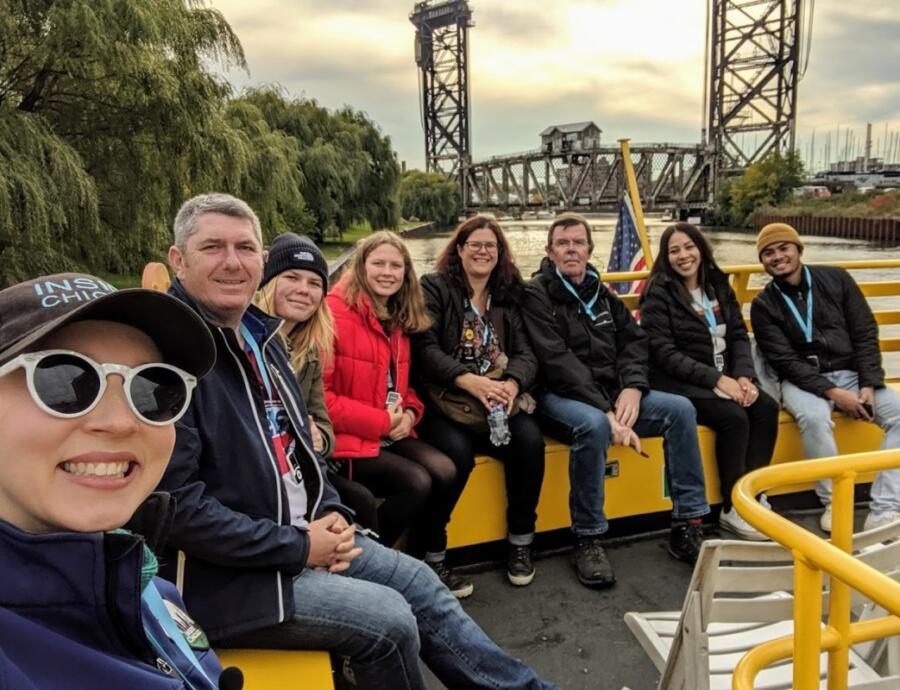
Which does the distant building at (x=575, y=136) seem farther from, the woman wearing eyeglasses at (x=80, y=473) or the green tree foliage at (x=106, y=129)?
the woman wearing eyeglasses at (x=80, y=473)

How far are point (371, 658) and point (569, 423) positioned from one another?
1259 millimetres

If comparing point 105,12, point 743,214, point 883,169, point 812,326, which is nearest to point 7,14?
point 105,12

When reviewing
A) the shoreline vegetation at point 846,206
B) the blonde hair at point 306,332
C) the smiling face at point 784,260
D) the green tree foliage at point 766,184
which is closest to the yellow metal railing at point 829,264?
the smiling face at point 784,260

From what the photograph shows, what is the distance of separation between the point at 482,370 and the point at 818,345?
1547 millimetres

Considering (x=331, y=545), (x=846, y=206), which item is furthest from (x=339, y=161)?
(x=846, y=206)

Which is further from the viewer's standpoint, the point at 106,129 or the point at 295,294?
the point at 106,129

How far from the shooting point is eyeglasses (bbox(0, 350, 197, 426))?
65 centimetres

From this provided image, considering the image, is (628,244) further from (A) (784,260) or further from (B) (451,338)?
(B) (451,338)

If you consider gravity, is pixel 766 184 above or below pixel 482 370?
above

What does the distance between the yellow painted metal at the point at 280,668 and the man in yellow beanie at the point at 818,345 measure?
2246 millimetres

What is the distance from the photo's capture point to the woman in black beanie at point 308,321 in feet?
6.39

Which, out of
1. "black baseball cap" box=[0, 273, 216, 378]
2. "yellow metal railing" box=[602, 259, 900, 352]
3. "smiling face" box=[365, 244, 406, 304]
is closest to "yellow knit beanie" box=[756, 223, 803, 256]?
"yellow metal railing" box=[602, 259, 900, 352]

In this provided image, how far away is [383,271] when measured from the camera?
2281mm

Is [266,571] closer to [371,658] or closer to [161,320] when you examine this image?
[371,658]
